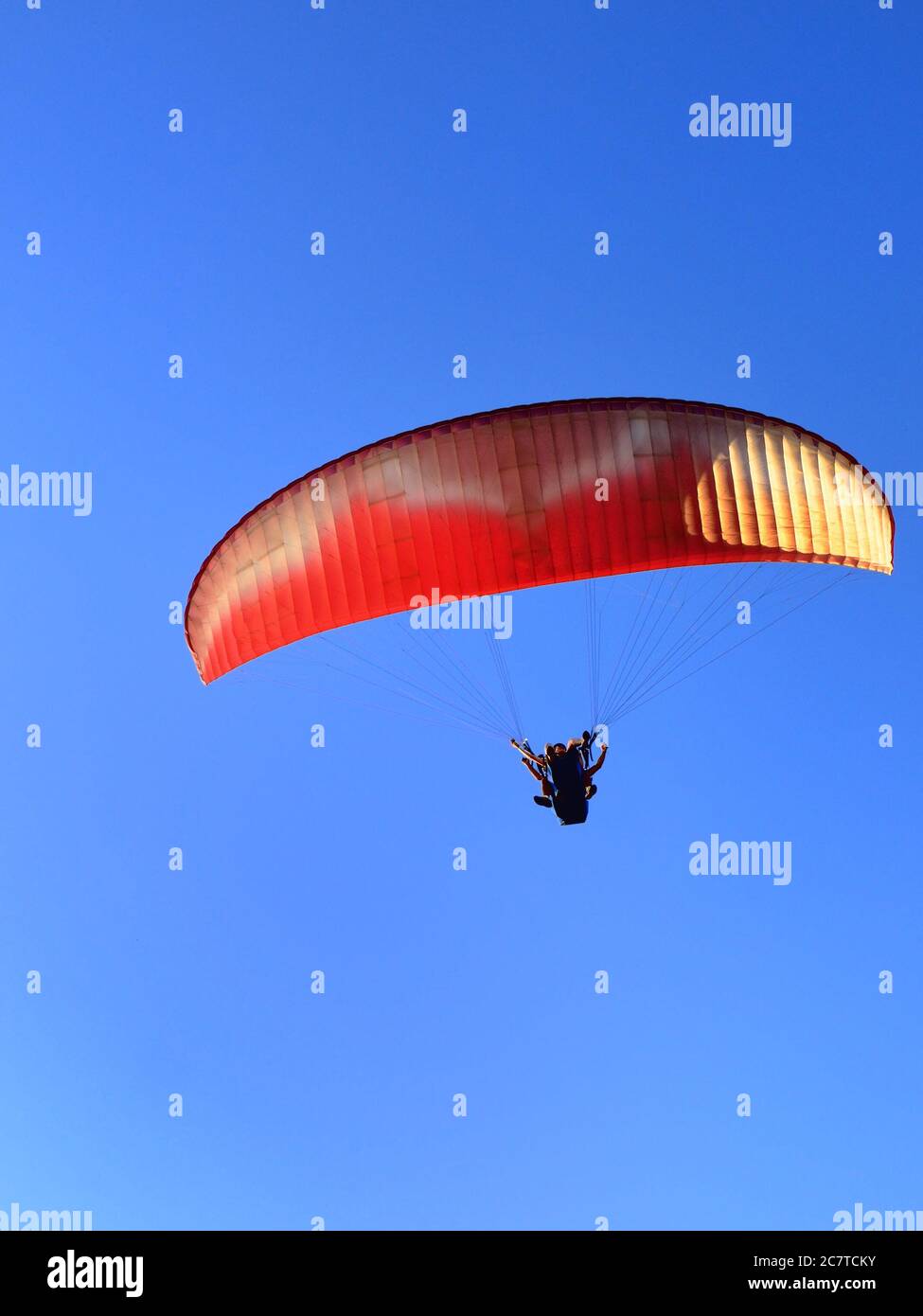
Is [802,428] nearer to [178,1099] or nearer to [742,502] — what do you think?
[742,502]

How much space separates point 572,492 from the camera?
703 inches

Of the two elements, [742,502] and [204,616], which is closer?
[742,502]

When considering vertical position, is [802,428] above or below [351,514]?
above

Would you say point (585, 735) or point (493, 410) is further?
point (585, 735)

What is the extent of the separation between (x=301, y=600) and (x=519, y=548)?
3544 millimetres
